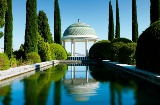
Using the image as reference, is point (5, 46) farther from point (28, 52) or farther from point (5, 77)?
point (5, 77)

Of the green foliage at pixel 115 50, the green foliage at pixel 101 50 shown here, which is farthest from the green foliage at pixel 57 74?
the green foliage at pixel 101 50

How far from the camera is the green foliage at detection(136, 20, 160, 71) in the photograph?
13477 mm

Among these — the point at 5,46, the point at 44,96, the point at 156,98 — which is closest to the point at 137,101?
the point at 156,98

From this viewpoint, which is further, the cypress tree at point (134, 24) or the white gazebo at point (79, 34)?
the white gazebo at point (79, 34)

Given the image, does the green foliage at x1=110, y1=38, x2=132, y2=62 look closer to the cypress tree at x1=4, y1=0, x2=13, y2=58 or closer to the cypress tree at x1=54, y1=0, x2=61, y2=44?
the cypress tree at x1=4, y1=0, x2=13, y2=58

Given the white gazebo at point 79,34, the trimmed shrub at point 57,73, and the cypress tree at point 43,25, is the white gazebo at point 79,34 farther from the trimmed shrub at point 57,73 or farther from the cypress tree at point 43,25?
the trimmed shrub at point 57,73

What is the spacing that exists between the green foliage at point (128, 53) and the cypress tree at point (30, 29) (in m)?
8.35


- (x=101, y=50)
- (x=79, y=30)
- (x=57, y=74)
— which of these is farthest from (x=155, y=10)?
(x=79, y=30)

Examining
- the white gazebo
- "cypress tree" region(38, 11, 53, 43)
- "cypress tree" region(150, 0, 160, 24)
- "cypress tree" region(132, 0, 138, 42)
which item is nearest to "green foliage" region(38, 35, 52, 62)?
"cypress tree" region(38, 11, 53, 43)

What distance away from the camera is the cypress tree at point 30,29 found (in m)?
26.8

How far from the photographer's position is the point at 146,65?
1487 centimetres

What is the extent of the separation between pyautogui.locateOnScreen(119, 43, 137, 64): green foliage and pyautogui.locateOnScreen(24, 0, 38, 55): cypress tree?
835 centimetres

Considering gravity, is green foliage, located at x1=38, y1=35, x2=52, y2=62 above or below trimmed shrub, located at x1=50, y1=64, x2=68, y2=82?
above

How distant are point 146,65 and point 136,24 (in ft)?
54.7
